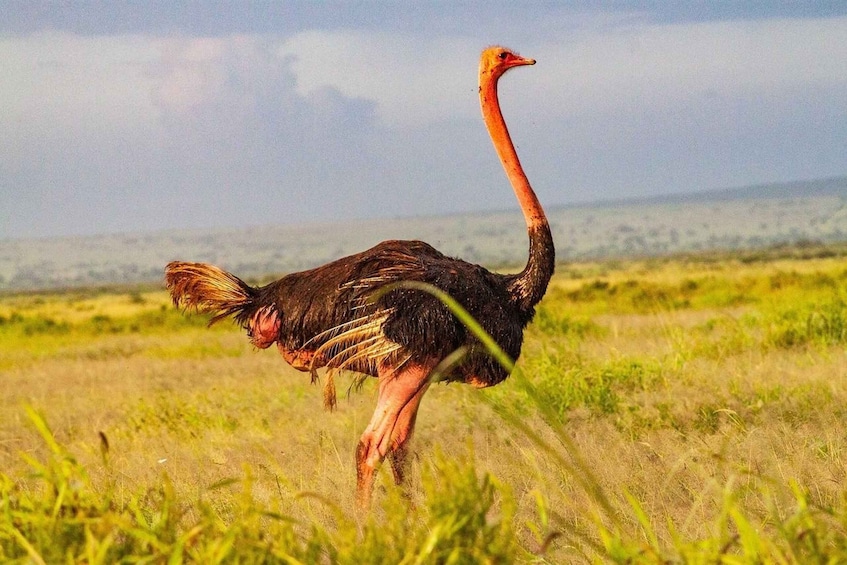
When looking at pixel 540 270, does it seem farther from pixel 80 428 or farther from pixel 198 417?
pixel 80 428

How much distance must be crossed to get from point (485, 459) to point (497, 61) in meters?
2.13

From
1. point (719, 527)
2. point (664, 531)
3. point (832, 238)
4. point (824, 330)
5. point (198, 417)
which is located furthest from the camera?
point (832, 238)

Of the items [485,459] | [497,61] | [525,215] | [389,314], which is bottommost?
[485,459]

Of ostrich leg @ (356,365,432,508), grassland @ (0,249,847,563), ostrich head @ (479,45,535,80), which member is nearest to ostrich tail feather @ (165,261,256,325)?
grassland @ (0,249,847,563)

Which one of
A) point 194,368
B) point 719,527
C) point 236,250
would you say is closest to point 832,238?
point 236,250

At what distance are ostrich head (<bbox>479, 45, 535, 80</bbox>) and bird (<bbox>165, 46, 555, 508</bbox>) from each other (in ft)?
1.64

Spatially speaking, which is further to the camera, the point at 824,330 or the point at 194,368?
the point at 194,368

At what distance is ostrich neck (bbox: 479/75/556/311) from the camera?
5.69 m

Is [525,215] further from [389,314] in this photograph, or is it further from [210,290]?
[210,290]

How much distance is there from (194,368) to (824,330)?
23.6 feet

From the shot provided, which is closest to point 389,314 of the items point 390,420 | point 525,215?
point 390,420

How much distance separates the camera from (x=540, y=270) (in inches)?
224

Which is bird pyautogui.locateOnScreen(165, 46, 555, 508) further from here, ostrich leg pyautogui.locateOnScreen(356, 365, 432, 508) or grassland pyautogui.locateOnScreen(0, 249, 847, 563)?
grassland pyautogui.locateOnScreen(0, 249, 847, 563)

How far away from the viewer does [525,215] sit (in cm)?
584
